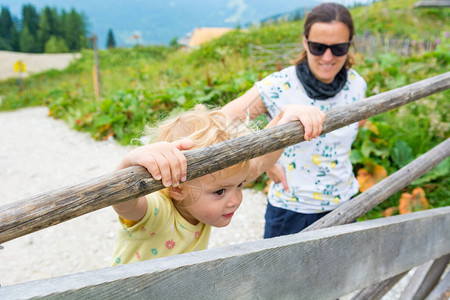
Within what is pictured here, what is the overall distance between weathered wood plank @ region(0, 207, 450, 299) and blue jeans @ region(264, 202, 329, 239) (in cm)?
48

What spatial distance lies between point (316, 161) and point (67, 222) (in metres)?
3.32

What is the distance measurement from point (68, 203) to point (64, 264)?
3.15m

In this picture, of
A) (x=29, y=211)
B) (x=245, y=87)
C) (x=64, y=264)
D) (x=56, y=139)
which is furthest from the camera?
(x=56, y=139)

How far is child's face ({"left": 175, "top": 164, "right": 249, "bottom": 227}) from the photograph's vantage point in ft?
3.74

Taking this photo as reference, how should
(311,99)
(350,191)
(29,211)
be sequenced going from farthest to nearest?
1. (350,191)
2. (311,99)
3. (29,211)

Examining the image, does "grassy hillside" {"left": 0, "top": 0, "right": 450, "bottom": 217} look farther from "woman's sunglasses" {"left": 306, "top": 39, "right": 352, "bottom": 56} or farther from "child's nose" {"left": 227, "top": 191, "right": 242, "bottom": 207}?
"woman's sunglasses" {"left": 306, "top": 39, "right": 352, "bottom": 56}

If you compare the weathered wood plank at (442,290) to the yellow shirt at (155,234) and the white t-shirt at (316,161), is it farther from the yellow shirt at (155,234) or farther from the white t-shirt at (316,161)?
the yellow shirt at (155,234)

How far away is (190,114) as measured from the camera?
47.8 inches

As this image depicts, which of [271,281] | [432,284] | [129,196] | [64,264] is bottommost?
[64,264]

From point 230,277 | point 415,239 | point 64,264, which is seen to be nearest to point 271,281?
point 230,277

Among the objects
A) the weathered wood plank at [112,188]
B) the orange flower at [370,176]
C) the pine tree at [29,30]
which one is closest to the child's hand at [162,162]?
the weathered wood plank at [112,188]

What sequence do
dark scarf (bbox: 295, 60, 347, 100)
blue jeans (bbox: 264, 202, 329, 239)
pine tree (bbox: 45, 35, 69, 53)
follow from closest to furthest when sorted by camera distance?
dark scarf (bbox: 295, 60, 347, 100) < blue jeans (bbox: 264, 202, 329, 239) < pine tree (bbox: 45, 35, 69, 53)

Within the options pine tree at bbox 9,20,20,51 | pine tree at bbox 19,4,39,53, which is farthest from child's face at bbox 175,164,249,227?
pine tree at bbox 9,20,20,51

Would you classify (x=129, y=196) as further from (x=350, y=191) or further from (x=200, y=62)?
(x=200, y=62)
